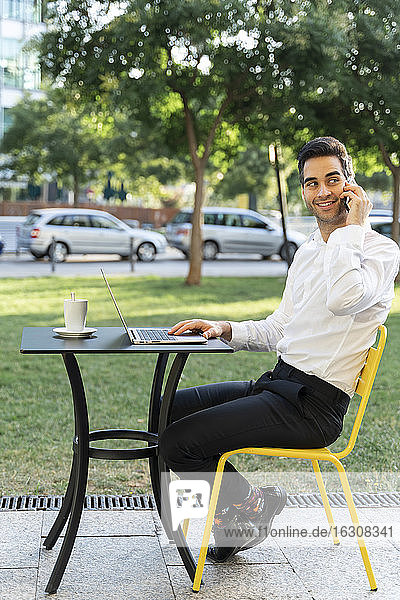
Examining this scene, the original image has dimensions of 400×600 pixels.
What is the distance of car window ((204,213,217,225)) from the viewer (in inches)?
955

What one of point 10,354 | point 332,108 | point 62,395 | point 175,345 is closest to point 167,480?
point 175,345

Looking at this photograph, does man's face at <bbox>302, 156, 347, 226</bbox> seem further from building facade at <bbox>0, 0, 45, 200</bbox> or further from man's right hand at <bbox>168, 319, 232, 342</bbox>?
building facade at <bbox>0, 0, 45, 200</bbox>

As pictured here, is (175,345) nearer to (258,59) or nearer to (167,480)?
(167,480)

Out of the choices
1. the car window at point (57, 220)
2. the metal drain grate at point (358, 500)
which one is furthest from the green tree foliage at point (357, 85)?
the metal drain grate at point (358, 500)

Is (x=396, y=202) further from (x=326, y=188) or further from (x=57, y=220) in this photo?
(x=326, y=188)

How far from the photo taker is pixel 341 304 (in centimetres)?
303

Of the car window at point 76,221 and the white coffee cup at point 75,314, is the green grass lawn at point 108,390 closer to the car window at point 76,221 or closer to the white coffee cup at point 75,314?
the white coffee cup at point 75,314

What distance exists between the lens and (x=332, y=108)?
15703 millimetres

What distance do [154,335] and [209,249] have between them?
2081cm

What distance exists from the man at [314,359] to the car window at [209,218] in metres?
20.9

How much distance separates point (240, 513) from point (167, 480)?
339 mm

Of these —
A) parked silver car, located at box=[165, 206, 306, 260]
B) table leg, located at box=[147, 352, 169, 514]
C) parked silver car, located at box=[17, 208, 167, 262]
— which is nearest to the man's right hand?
table leg, located at box=[147, 352, 169, 514]

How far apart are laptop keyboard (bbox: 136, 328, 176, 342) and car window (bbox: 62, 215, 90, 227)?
19378 millimetres

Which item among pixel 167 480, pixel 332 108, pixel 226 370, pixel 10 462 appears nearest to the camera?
pixel 167 480
